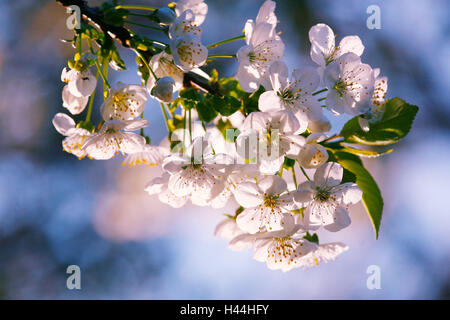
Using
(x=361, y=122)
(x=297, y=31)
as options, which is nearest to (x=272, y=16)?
(x=361, y=122)

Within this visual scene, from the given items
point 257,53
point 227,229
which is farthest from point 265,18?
point 227,229

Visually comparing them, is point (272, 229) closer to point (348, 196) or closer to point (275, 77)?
point (348, 196)

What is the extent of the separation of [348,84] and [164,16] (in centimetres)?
40

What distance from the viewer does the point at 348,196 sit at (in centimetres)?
82

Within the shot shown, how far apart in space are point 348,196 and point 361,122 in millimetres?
159

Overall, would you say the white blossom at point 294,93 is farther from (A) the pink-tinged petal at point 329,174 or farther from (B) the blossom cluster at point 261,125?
(A) the pink-tinged petal at point 329,174

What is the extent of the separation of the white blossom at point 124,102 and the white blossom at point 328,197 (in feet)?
1.26

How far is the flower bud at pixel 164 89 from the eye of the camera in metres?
0.75

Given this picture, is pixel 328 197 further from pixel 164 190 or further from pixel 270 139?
pixel 164 190

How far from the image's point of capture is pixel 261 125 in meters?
0.74

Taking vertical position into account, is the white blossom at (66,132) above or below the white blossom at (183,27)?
below

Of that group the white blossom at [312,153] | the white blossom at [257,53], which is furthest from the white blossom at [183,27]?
the white blossom at [312,153]

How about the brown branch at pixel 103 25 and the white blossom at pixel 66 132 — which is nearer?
the brown branch at pixel 103 25

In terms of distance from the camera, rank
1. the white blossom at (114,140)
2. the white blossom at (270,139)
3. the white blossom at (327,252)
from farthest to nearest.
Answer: the white blossom at (327,252) < the white blossom at (114,140) < the white blossom at (270,139)
